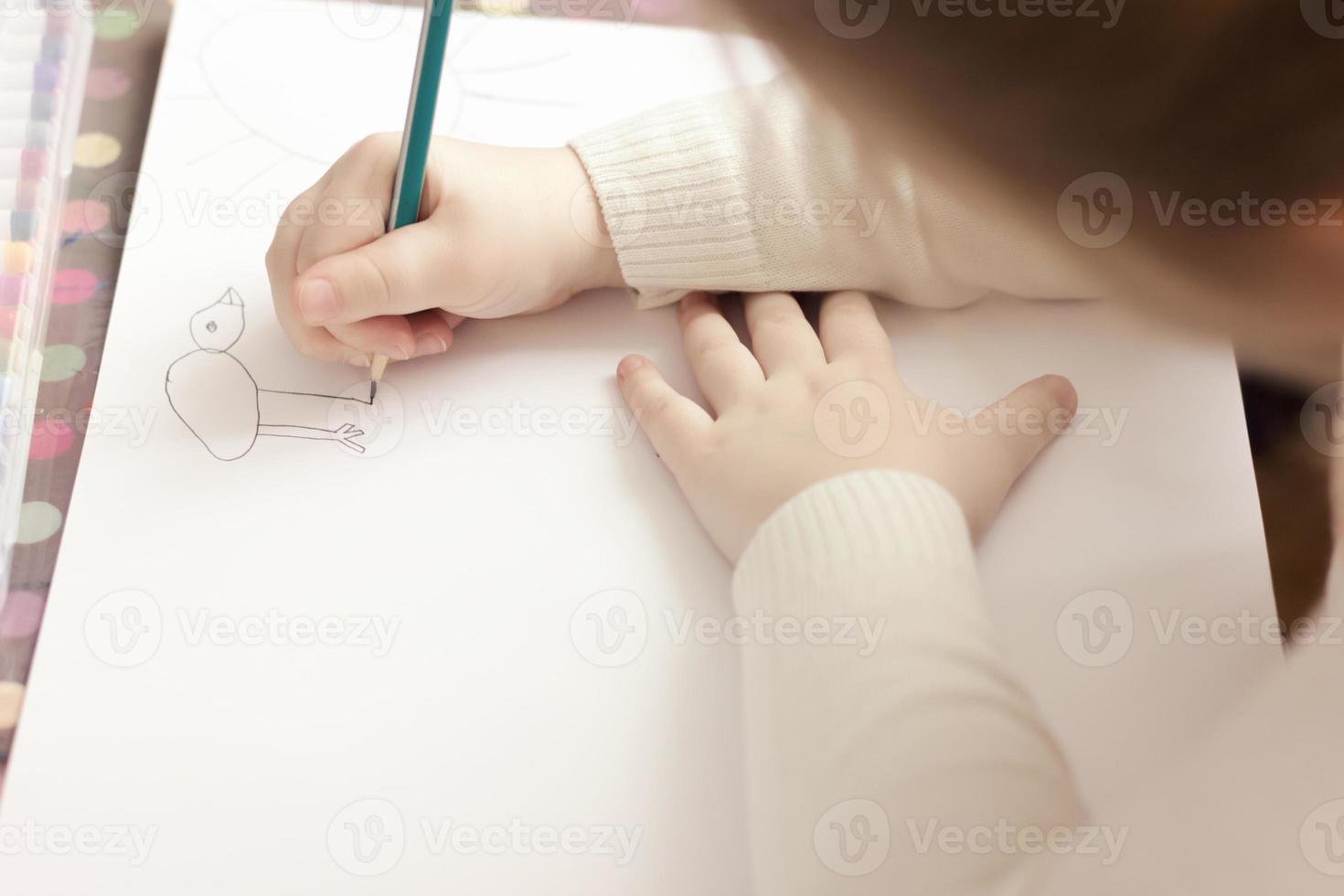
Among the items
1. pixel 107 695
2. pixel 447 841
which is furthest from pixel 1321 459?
pixel 107 695

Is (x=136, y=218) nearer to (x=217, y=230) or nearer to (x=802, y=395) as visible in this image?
(x=217, y=230)

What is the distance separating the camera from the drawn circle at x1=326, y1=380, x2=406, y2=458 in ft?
1.49

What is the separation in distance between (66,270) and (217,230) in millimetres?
71

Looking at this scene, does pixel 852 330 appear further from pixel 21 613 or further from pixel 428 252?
pixel 21 613

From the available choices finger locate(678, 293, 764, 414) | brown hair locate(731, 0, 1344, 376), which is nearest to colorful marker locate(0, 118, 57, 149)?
finger locate(678, 293, 764, 414)

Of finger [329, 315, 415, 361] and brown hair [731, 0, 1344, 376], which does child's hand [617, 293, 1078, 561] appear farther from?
brown hair [731, 0, 1344, 376]

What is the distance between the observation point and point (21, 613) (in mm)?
413

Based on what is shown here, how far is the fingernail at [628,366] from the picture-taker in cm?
48

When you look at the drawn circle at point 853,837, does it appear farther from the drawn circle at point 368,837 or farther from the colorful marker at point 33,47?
the colorful marker at point 33,47

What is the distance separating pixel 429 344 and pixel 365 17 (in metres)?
0.25

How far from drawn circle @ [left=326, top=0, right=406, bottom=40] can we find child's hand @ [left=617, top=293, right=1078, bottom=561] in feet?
0.87

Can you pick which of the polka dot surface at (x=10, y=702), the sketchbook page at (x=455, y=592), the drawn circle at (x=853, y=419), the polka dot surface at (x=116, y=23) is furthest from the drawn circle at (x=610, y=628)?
the polka dot surface at (x=116, y=23)

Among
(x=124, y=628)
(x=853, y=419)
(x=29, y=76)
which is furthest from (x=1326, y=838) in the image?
(x=29, y=76)

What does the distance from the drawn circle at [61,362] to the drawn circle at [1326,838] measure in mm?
512
